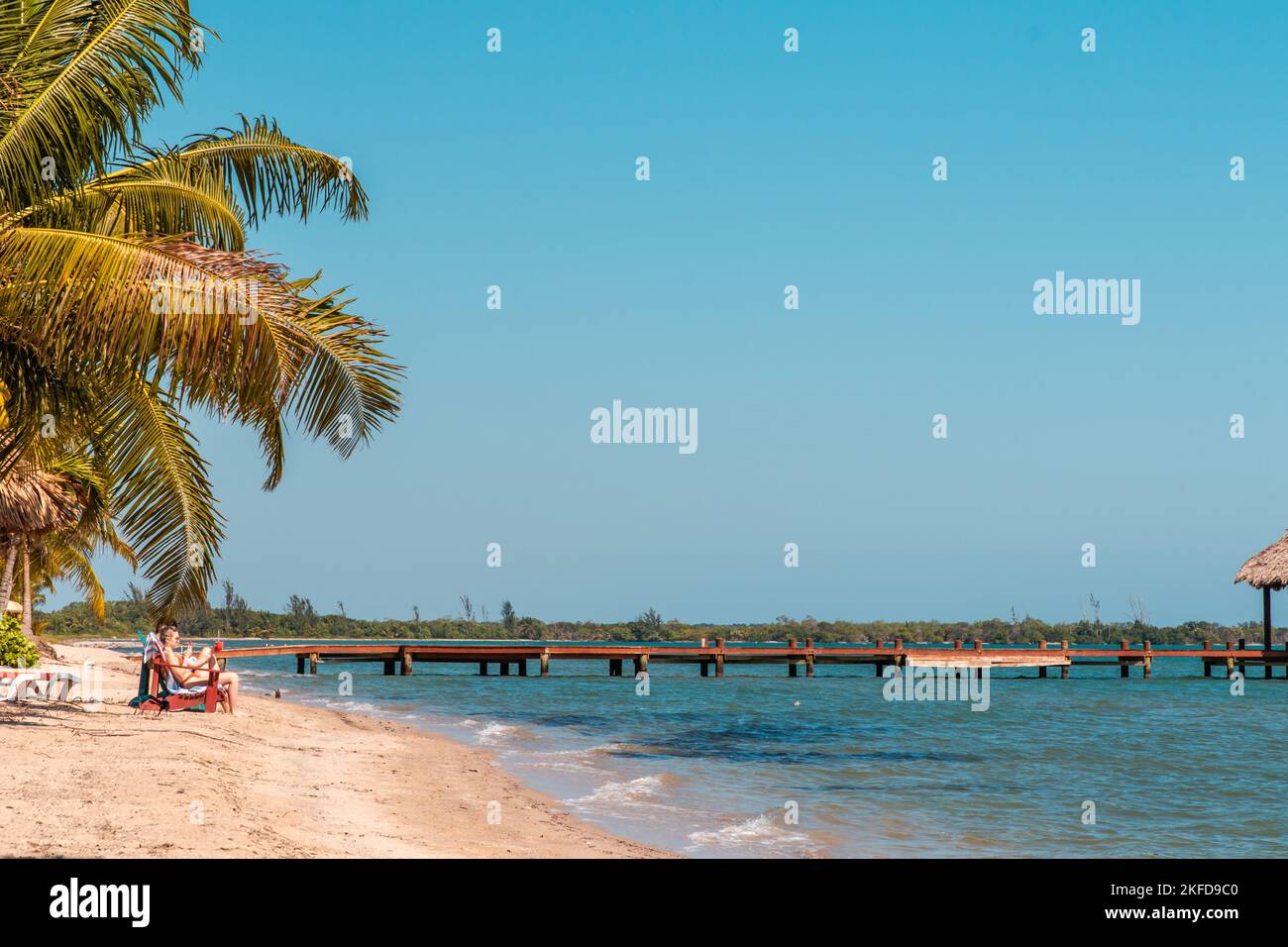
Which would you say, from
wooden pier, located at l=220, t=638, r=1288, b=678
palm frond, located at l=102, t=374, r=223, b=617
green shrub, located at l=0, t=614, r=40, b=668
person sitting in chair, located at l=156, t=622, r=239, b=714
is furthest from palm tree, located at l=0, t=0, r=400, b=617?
wooden pier, located at l=220, t=638, r=1288, b=678

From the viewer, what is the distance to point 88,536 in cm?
3650

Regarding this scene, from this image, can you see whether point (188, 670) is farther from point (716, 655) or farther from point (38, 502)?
point (716, 655)

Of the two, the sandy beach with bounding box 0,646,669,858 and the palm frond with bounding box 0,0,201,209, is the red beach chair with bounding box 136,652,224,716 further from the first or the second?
the palm frond with bounding box 0,0,201,209

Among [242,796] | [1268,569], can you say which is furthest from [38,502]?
[1268,569]

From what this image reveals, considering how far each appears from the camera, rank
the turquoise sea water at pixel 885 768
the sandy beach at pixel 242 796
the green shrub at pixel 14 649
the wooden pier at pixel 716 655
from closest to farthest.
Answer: the sandy beach at pixel 242 796 → the turquoise sea water at pixel 885 768 → the green shrub at pixel 14 649 → the wooden pier at pixel 716 655

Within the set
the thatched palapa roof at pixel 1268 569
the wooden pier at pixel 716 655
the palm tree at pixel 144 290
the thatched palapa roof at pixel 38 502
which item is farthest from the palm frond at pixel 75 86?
the thatched palapa roof at pixel 1268 569

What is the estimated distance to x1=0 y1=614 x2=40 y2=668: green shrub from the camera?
2220cm

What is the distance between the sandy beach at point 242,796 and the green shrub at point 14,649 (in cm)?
478

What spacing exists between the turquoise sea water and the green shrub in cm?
887

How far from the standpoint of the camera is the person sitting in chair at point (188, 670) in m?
17.0

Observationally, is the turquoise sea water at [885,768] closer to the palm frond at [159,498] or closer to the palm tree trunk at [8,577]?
the palm frond at [159,498]

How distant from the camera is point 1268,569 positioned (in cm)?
5150
